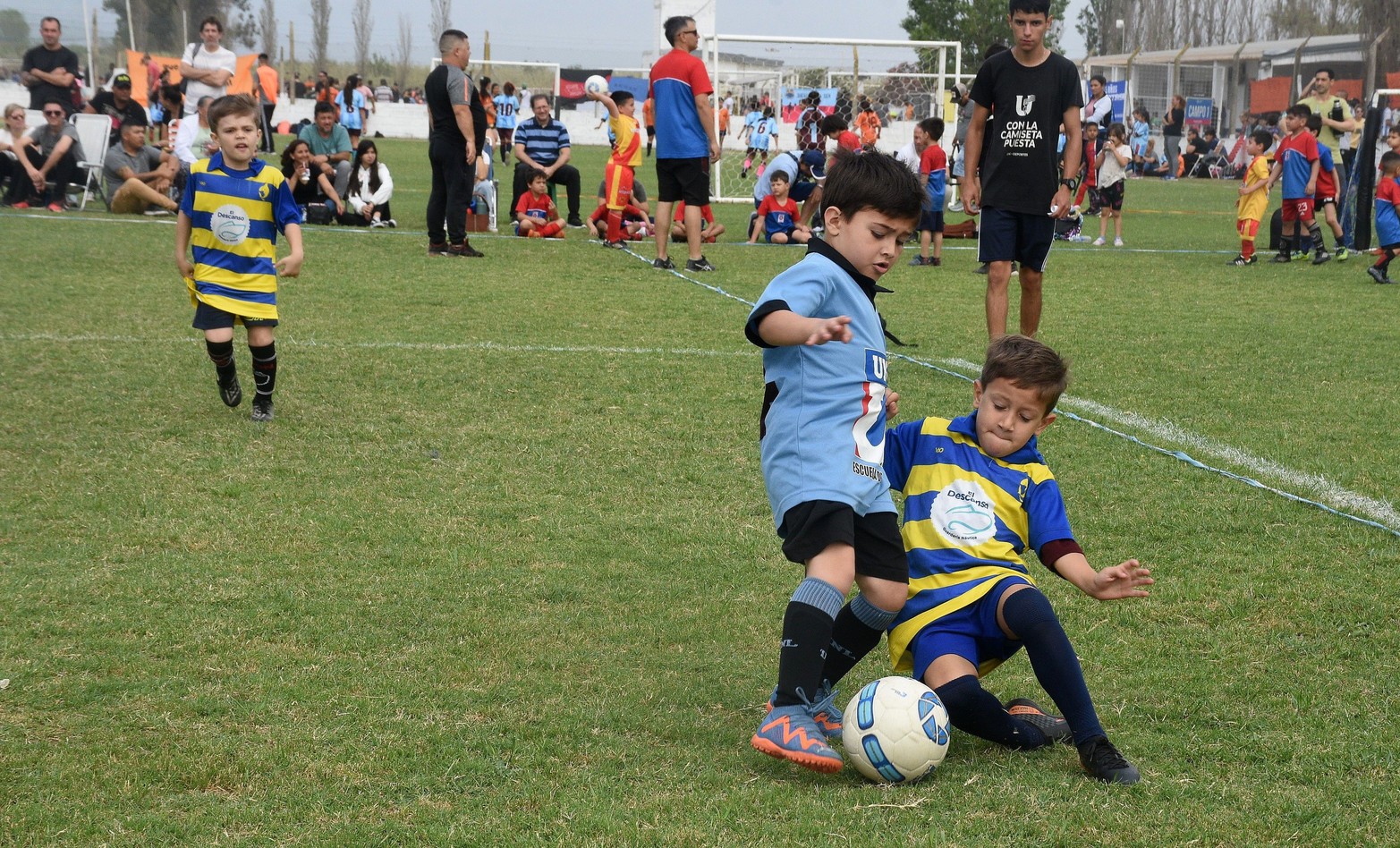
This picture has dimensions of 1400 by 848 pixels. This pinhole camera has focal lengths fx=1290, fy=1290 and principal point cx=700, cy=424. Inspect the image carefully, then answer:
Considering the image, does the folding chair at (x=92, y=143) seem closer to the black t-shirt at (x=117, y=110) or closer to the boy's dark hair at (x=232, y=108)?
the black t-shirt at (x=117, y=110)

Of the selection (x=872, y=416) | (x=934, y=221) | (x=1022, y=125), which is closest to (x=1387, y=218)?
(x=934, y=221)

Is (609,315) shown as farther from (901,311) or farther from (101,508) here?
(101,508)

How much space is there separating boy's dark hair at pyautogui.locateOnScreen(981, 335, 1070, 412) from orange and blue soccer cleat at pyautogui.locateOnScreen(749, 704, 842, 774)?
1006mm

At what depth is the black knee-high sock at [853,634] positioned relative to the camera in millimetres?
3248

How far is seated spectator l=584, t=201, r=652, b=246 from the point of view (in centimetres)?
1571

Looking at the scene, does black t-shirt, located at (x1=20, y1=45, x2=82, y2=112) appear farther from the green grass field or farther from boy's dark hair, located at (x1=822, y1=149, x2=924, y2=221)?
boy's dark hair, located at (x1=822, y1=149, x2=924, y2=221)

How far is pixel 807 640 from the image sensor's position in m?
3.01

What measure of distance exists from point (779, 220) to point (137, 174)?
26.4ft

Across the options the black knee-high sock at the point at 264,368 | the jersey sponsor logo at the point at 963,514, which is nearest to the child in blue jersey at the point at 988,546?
the jersey sponsor logo at the point at 963,514

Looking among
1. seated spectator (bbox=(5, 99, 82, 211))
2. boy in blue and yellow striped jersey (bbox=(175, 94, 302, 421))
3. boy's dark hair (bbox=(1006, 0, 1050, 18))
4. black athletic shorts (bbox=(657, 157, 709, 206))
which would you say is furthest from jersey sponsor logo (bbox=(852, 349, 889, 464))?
seated spectator (bbox=(5, 99, 82, 211))

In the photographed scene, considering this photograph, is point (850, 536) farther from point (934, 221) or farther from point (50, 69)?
point (50, 69)

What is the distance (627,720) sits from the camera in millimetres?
3189

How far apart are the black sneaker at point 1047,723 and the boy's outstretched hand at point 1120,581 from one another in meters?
0.34

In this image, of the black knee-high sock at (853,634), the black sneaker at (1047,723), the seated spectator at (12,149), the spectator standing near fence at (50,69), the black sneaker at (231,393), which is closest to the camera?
the black sneaker at (1047,723)
